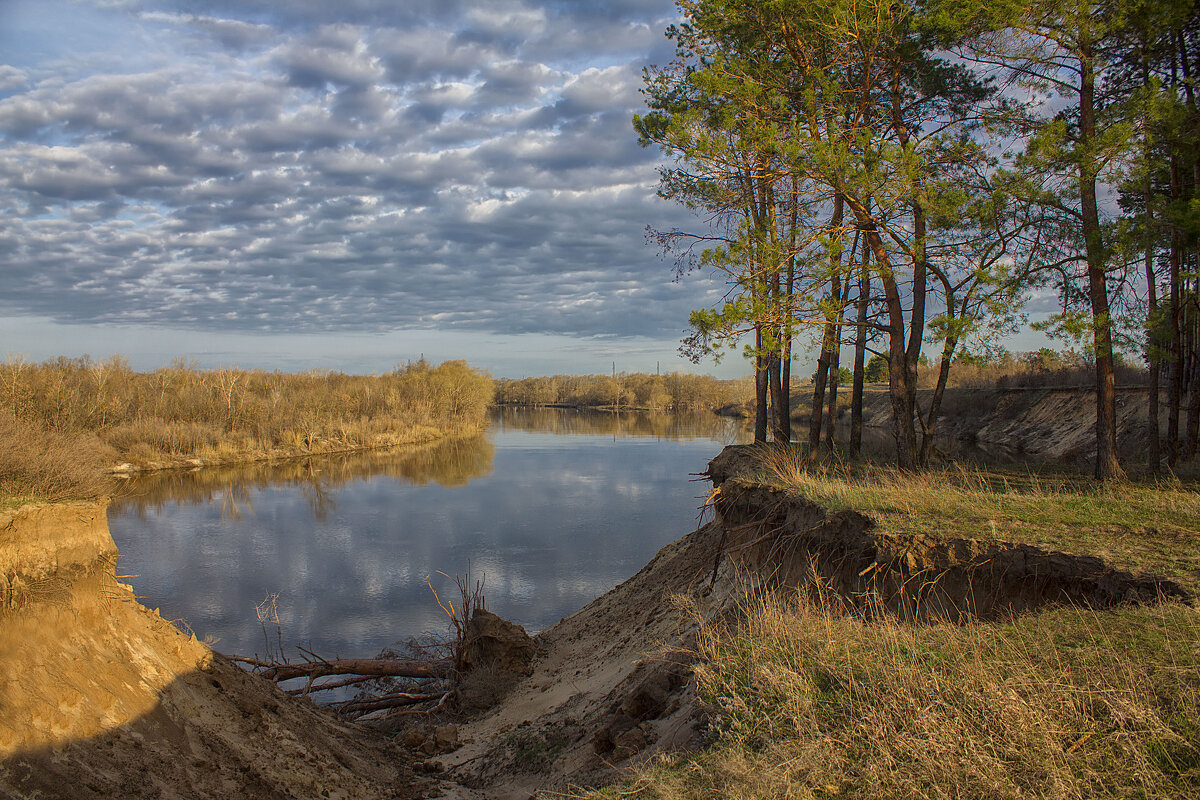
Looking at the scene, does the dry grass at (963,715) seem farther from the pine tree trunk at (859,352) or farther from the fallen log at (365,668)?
the pine tree trunk at (859,352)

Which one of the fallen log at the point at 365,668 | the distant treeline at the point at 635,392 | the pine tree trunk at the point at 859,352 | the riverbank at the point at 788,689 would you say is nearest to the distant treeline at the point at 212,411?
the fallen log at the point at 365,668

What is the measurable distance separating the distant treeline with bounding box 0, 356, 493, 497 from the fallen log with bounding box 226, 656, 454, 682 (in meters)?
5.19

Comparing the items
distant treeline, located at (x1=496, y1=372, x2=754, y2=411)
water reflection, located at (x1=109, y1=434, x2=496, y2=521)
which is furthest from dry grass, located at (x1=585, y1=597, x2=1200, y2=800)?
distant treeline, located at (x1=496, y1=372, x2=754, y2=411)

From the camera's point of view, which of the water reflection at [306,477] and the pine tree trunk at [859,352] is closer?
the pine tree trunk at [859,352]

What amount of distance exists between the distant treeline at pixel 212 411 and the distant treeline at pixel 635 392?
3922cm

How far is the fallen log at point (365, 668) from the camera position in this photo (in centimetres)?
1044

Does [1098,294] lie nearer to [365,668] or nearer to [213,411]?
[365,668]

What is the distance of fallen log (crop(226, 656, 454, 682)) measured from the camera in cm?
1044

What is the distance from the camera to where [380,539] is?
863 inches

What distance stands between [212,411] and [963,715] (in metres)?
50.1

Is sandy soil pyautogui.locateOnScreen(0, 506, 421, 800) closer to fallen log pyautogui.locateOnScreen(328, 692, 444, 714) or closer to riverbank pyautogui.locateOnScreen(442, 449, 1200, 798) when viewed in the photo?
riverbank pyautogui.locateOnScreen(442, 449, 1200, 798)

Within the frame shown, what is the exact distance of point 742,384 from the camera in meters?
112

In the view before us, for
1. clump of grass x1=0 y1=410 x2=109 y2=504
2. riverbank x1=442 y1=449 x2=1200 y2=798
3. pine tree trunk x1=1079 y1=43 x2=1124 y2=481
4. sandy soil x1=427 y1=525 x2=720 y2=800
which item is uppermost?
pine tree trunk x1=1079 y1=43 x2=1124 y2=481

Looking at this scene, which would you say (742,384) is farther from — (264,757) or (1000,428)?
(264,757)
